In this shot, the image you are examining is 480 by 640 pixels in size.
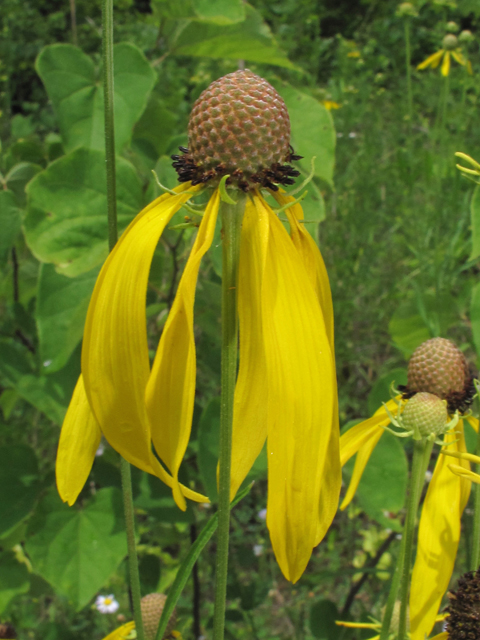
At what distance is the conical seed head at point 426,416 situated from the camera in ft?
2.26

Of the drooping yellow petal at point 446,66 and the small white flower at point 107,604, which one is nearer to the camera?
the small white flower at point 107,604

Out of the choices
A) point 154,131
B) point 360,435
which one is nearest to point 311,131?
point 154,131

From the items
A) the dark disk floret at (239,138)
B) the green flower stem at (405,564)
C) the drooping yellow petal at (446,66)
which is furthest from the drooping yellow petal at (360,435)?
the drooping yellow petal at (446,66)

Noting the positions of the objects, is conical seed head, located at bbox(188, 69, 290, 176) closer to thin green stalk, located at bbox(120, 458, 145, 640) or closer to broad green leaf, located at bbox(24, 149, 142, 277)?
thin green stalk, located at bbox(120, 458, 145, 640)

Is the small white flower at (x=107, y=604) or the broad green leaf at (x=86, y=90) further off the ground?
the broad green leaf at (x=86, y=90)

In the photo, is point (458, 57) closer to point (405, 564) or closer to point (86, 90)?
point (86, 90)

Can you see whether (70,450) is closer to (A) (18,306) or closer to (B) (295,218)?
(B) (295,218)

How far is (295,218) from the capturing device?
0.58m

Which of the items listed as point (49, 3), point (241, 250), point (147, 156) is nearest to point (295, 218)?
point (241, 250)

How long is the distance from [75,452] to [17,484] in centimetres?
81

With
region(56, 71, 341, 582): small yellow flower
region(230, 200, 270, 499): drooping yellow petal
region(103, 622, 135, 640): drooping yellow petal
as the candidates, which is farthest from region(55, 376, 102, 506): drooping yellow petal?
region(103, 622, 135, 640): drooping yellow petal

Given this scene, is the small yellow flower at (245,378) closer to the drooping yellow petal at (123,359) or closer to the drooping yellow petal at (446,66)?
the drooping yellow petal at (123,359)

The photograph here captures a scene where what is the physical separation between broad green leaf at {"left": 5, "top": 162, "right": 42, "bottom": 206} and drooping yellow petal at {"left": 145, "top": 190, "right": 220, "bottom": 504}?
37.2 inches

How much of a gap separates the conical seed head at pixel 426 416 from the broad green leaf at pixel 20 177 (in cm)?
97
